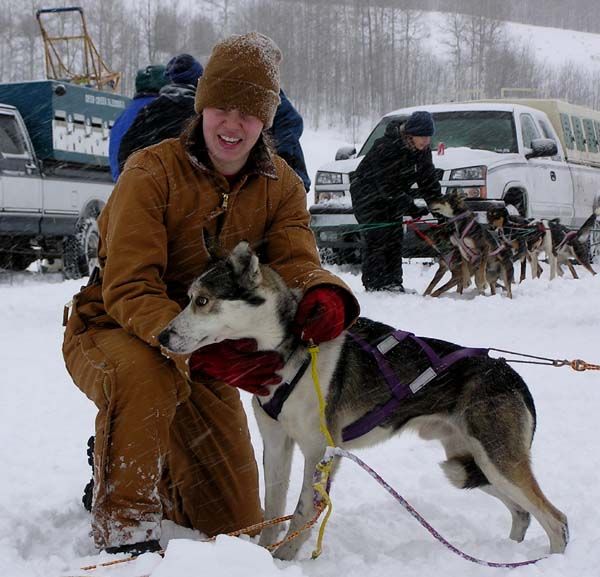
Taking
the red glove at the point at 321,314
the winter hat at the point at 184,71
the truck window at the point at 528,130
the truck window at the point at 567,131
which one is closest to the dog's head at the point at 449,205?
the truck window at the point at 528,130

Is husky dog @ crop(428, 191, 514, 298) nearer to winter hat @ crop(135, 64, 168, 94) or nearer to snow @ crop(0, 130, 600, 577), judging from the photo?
snow @ crop(0, 130, 600, 577)

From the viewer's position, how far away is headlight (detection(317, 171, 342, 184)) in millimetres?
9383

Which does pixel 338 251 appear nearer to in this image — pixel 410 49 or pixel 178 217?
pixel 178 217

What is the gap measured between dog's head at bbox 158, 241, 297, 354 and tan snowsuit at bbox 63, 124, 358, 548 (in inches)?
3.0

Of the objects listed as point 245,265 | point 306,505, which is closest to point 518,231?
point 306,505

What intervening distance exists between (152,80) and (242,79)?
286 cm

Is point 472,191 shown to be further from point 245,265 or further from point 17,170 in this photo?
point 245,265

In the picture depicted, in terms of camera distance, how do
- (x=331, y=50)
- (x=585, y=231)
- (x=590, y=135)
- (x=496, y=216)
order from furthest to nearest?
1. (x=331, y=50)
2. (x=590, y=135)
3. (x=585, y=231)
4. (x=496, y=216)

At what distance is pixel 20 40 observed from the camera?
3428 cm

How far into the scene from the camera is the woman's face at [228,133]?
254 cm

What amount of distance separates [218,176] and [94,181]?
8144 millimetres

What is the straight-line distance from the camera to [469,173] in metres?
9.00

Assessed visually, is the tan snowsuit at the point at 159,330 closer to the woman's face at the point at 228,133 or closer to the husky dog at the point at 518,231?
the woman's face at the point at 228,133

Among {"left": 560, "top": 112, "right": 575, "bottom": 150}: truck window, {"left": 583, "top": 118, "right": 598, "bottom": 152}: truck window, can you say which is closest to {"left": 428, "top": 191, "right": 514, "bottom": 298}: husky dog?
{"left": 560, "top": 112, "right": 575, "bottom": 150}: truck window
